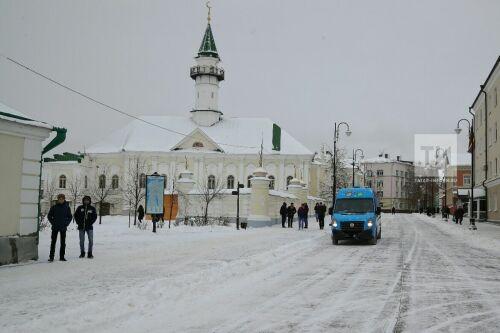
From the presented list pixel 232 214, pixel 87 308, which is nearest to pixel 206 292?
pixel 87 308

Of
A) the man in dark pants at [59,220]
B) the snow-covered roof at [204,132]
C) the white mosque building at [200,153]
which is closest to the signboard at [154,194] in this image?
the man in dark pants at [59,220]

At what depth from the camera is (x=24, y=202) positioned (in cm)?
1354

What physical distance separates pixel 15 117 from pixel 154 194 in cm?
1383

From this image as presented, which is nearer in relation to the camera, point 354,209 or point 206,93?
point 354,209

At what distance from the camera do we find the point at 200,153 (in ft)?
247

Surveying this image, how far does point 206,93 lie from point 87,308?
75.4 metres

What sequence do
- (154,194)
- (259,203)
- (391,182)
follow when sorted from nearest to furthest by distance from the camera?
(154,194)
(259,203)
(391,182)

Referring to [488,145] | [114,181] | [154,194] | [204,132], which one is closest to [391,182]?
[204,132]

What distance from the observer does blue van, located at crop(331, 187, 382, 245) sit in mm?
21531

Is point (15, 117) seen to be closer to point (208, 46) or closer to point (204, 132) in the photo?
point (204, 132)

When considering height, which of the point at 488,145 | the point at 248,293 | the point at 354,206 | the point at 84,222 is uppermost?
the point at 488,145

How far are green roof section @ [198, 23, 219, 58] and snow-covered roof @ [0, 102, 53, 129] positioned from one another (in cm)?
7068

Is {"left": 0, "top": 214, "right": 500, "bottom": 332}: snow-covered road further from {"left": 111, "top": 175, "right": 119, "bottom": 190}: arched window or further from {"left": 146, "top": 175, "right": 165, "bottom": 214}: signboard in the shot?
{"left": 111, "top": 175, "right": 119, "bottom": 190}: arched window

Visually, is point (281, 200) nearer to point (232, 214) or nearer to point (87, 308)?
point (232, 214)
